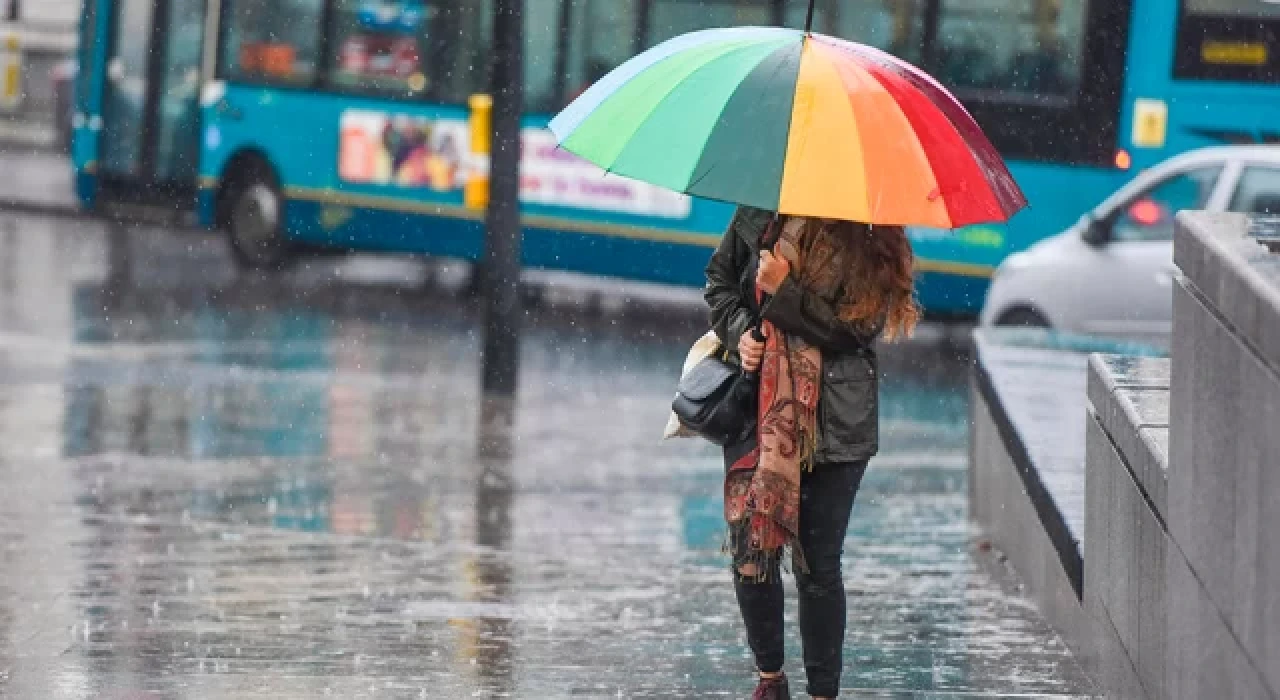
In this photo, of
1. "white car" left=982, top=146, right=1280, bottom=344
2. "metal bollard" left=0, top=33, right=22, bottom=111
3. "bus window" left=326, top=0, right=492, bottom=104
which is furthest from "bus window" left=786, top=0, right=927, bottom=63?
"metal bollard" left=0, top=33, right=22, bottom=111

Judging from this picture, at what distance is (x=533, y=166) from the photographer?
65.7 feet

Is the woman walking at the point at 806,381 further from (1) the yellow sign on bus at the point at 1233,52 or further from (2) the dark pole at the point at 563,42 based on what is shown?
(2) the dark pole at the point at 563,42

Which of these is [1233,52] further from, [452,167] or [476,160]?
[452,167]

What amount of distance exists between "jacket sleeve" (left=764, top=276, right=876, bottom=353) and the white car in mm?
9128

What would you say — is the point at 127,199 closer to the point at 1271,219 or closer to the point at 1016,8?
the point at 1016,8

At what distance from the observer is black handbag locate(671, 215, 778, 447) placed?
5.77 m

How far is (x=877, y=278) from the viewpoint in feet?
18.9

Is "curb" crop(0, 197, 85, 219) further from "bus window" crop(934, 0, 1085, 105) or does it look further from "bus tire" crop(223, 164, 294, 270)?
→ "bus window" crop(934, 0, 1085, 105)

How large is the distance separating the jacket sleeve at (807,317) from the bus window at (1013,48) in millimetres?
12865

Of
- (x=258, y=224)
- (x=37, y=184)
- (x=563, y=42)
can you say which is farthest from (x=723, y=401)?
(x=37, y=184)

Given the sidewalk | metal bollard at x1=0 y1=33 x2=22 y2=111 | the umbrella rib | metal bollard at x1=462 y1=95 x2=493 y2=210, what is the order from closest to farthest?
1. the umbrella rib
2. metal bollard at x1=462 y1=95 x2=493 y2=210
3. the sidewalk
4. metal bollard at x1=0 y1=33 x2=22 y2=111

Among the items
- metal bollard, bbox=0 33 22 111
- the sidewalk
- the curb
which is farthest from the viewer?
metal bollard, bbox=0 33 22 111

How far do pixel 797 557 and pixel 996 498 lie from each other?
11.8 feet

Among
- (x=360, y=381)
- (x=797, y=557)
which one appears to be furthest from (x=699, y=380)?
(x=360, y=381)
